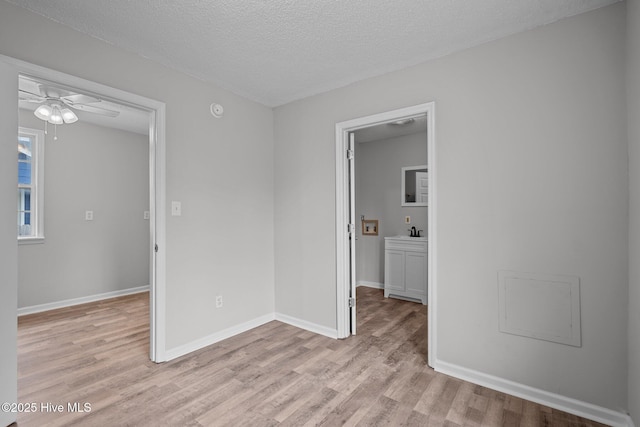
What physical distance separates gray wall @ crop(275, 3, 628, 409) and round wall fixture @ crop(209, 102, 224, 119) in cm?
147

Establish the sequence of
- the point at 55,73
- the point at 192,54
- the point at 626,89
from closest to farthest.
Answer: the point at 626,89
the point at 55,73
the point at 192,54

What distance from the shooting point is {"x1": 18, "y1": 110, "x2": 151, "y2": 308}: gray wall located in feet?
12.8

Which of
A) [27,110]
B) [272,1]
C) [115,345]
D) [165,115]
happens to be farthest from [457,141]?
[27,110]

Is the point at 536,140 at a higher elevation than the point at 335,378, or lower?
higher

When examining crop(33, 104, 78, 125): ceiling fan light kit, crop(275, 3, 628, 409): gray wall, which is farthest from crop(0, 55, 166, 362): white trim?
crop(275, 3, 628, 409): gray wall

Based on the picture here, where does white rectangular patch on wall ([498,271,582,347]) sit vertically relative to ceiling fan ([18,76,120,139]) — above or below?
below

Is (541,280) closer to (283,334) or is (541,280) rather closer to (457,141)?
(457,141)

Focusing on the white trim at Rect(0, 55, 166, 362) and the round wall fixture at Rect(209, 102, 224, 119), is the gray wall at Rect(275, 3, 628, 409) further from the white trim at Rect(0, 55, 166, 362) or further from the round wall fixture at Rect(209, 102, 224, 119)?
the white trim at Rect(0, 55, 166, 362)

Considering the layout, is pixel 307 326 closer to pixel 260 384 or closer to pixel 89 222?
pixel 260 384

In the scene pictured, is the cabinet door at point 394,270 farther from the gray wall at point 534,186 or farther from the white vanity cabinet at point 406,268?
the gray wall at point 534,186

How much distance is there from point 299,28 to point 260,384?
8.31ft

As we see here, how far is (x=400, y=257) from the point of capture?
4457mm

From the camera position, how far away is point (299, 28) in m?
2.13

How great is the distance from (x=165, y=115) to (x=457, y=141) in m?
2.37
